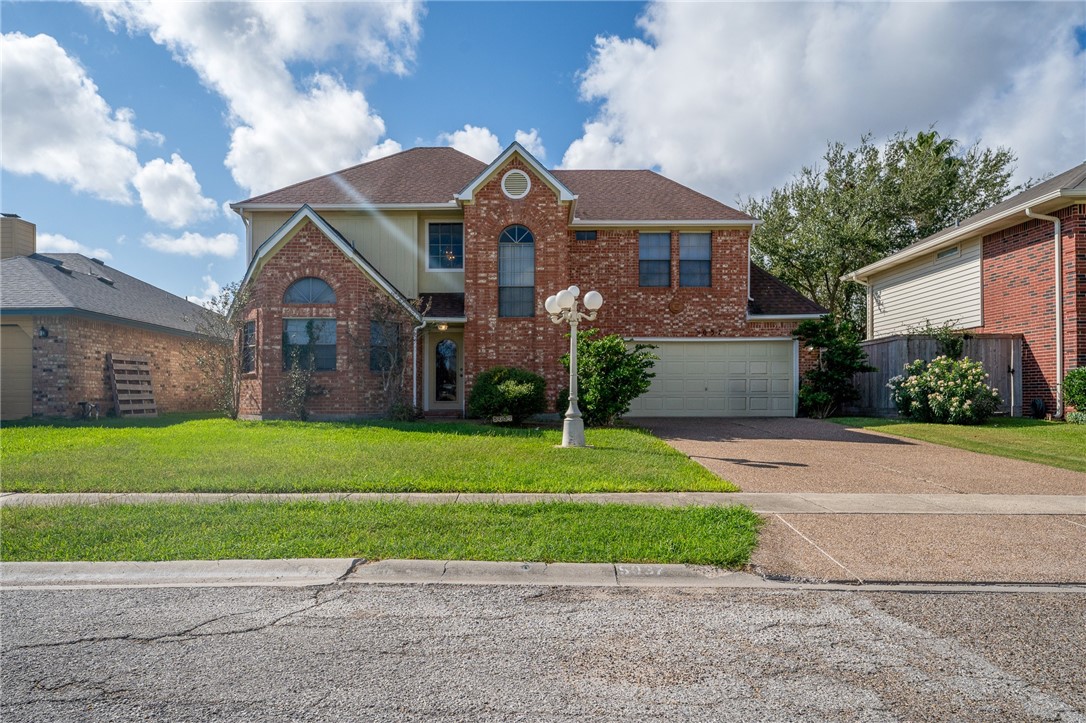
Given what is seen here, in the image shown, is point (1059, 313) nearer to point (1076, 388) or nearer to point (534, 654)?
point (1076, 388)

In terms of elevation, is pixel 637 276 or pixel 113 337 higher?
pixel 637 276

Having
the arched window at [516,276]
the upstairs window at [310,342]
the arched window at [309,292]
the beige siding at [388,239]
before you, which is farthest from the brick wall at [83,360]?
the arched window at [516,276]

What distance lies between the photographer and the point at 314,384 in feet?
48.8

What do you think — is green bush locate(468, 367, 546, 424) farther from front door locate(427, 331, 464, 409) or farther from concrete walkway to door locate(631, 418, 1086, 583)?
concrete walkway to door locate(631, 418, 1086, 583)

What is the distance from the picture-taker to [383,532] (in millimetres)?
5277

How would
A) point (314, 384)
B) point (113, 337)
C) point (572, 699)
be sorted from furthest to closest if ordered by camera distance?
point (113, 337)
point (314, 384)
point (572, 699)

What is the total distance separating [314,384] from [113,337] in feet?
24.7

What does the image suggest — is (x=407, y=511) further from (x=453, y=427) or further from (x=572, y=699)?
(x=453, y=427)

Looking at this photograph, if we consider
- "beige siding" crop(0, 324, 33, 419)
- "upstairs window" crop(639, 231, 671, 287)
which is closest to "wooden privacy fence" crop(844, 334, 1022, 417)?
"upstairs window" crop(639, 231, 671, 287)

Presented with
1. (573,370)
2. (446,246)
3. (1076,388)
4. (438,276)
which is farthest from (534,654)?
(1076,388)

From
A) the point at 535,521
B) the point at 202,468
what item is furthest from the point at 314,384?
the point at 535,521

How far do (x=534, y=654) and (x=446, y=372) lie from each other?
1427 centimetres

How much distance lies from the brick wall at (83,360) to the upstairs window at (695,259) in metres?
15.2

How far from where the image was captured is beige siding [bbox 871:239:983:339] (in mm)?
17375
